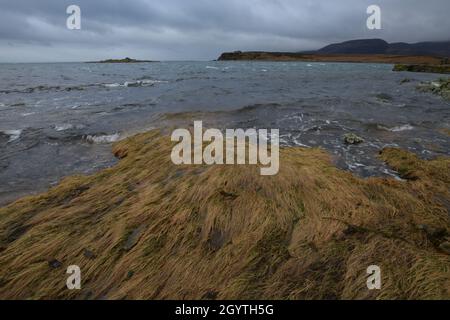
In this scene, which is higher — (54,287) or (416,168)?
(416,168)

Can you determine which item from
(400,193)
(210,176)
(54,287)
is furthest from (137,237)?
(400,193)

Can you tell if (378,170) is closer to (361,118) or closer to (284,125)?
(284,125)

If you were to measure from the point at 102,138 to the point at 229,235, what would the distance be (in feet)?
25.3

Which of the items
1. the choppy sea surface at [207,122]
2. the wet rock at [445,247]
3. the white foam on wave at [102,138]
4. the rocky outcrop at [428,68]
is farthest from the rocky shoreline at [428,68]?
the wet rock at [445,247]

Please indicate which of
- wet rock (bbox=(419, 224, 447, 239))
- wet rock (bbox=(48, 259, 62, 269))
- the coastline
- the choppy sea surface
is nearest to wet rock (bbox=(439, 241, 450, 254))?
the coastline

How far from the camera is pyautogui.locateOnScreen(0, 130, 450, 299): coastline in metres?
3.39

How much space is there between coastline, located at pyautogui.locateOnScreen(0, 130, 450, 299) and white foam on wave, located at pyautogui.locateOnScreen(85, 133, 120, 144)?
4.14 metres

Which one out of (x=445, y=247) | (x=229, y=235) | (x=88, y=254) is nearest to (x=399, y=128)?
(x=445, y=247)

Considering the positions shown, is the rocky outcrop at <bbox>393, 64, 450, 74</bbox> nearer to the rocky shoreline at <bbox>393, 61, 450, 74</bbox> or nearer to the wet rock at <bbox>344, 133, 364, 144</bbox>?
the rocky shoreline at <bbox>393, 61, 450, 74</bbox>

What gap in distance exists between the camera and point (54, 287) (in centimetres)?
338

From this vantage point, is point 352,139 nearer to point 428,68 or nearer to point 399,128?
point 399,128

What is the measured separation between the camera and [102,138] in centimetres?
1020

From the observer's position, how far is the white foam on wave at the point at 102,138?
9.98 meters

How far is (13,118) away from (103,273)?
45.6ft
